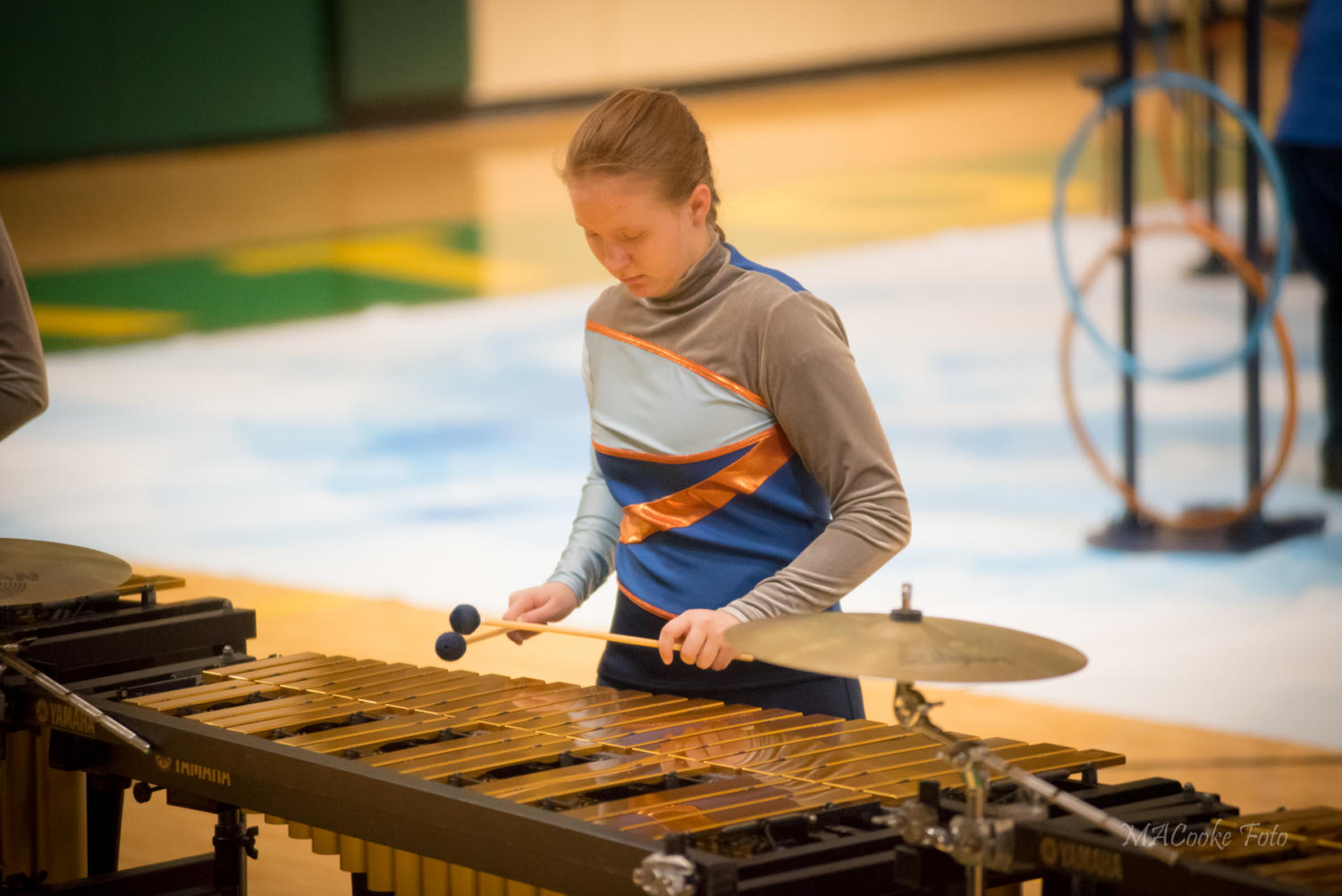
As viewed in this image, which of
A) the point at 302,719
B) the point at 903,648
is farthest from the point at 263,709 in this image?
the point at 903,648

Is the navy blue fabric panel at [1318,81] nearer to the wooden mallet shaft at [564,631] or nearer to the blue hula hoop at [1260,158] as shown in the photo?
the blue hula hoop at [1260,158]

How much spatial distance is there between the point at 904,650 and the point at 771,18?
54.6 feet

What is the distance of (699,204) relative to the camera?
8.80 ft

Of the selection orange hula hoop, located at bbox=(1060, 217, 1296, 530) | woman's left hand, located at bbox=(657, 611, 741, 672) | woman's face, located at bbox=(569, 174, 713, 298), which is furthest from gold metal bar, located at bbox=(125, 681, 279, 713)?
orange hula hoop, located at bbox=(1060, 217, 1296, 530)

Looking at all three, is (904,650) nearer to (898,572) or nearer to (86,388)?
(898,572)

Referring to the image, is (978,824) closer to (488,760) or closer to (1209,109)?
(488,760)

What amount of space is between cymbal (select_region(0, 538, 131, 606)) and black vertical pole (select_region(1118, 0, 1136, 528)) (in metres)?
4.17

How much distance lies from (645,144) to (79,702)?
1.15m

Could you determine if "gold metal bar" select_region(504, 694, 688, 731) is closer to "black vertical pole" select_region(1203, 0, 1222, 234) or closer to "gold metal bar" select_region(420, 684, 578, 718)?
"gold metal bar" select_region(420, 684, 578, 718)

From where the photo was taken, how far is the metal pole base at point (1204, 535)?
6.20m

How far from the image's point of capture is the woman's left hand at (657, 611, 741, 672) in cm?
249

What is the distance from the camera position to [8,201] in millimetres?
13078

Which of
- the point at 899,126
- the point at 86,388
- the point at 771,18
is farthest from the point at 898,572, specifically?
the point at 771,18

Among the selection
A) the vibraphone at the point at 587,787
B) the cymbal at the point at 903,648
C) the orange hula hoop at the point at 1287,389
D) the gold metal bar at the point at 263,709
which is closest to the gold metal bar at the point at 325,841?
the vibraphone at the point at 587,787
